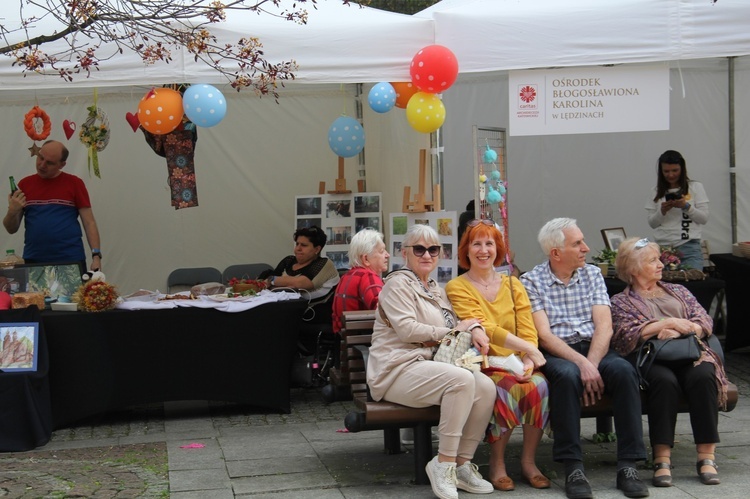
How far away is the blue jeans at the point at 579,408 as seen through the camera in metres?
4.85

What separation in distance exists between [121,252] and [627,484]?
22.5 feet

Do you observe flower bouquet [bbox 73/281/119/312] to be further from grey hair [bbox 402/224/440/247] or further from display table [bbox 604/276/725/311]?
display table [bbox 604/276/725/311]

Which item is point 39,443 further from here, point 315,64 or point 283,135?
point 283,135

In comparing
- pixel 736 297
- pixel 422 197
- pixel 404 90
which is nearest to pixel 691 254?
pixel 736 297

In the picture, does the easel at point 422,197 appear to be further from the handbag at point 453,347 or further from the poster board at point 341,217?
the handbag at point 453,347

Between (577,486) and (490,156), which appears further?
(490,156)

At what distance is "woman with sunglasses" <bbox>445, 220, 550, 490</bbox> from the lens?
4.90 meters

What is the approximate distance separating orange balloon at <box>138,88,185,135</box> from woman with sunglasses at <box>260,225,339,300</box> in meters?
1.43

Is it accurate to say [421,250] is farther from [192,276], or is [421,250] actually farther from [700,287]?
[192,276]

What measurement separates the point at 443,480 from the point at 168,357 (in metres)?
2.75

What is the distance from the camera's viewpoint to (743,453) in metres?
5.56

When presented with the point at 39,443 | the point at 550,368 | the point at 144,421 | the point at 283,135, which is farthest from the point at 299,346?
the point at 283,135

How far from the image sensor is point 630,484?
4.75 m

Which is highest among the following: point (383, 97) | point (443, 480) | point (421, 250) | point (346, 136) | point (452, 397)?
point (383, 97)
